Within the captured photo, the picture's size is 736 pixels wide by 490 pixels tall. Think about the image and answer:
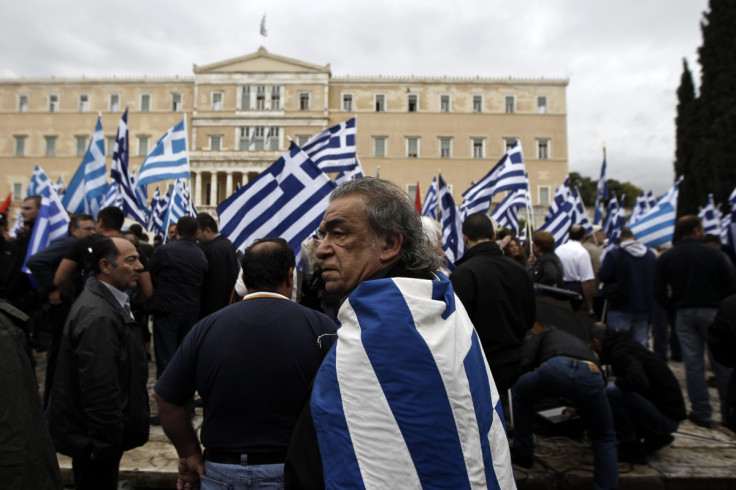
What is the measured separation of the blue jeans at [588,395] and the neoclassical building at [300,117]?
38.9 meters

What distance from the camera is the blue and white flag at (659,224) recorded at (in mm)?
7984

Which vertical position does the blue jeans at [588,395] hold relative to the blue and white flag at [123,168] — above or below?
below

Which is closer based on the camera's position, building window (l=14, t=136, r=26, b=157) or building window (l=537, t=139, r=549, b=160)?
building window (l=537, t=139, r=549, b=160)

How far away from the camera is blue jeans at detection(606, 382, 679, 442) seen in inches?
146

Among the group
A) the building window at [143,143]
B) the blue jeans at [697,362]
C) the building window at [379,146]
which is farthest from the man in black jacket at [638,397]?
the building window at [143,143]

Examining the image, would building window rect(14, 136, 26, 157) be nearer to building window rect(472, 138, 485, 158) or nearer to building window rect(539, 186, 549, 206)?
building window rect(472, 138, 485, 158)

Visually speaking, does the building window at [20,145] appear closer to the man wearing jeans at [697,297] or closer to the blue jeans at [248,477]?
the man wearing jeans at [697,297]

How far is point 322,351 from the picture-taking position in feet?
6.47

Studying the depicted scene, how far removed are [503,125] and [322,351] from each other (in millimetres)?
43555

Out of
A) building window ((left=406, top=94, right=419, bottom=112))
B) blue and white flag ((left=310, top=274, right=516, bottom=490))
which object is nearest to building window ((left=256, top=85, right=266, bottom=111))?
building window ((left=406, top=94, right=419, bottom=112))

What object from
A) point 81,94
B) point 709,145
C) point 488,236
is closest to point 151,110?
point 81,94

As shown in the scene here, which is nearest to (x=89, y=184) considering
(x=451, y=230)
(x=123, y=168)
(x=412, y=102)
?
(x=123, y=168)

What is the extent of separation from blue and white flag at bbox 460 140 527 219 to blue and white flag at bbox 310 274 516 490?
266 inches

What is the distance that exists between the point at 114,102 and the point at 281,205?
149 feet
